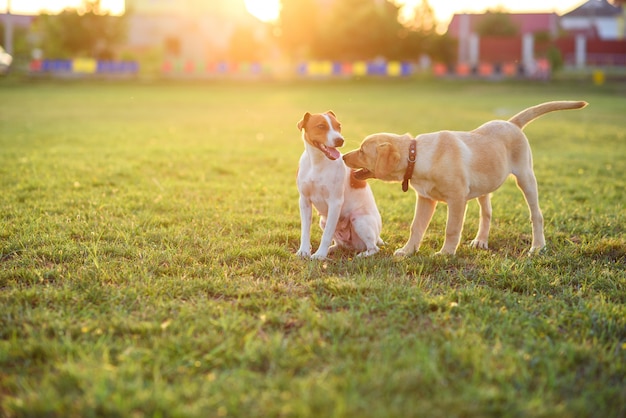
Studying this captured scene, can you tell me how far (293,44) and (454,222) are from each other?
4914 cm

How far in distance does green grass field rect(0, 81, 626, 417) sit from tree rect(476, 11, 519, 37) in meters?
59.0

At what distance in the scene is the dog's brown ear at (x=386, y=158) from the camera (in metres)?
4.61

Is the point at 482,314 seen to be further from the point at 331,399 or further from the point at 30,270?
the point at 30,270

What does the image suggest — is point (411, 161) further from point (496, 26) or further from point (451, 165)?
point (496, 26)

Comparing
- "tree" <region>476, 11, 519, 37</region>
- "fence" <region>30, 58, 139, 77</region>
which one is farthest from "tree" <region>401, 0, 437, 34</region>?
"fence" <region>30, 58, 139, 77</region>

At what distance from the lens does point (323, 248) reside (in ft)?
15.9

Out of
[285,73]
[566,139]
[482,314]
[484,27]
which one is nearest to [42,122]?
[566,139]

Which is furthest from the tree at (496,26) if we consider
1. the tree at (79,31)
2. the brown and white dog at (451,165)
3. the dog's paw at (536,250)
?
the dog's paw at (536,250)

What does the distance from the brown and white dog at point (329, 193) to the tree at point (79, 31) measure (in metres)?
46.5

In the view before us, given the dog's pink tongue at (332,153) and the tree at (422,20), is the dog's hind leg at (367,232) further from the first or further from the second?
the tree at (422,20)

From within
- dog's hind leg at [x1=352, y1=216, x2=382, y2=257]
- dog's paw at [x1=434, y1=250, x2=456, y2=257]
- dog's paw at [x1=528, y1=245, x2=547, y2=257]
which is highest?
dog's hind leg at [x1=352, y1=216, x2=382, y2=257]

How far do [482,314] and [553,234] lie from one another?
2.35 meters

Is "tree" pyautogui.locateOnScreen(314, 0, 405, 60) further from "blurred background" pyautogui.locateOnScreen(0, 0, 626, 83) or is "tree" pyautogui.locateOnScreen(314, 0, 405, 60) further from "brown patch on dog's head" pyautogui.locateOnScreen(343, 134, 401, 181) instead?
"brown patch on dog's head" pyautogui.locateOnScreen(343, 134, 401, 181)

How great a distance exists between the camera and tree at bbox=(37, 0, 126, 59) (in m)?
46.3
